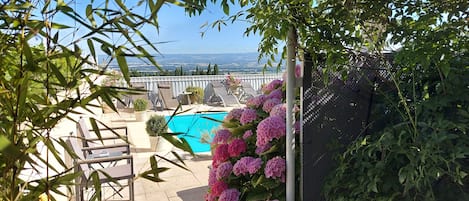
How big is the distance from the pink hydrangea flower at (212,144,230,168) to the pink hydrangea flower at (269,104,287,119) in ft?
1.14

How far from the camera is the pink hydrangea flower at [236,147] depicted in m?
1.77

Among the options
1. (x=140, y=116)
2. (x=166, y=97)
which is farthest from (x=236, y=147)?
(x=166, y=97)

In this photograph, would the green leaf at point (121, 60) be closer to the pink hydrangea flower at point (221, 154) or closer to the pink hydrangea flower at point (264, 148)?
the pink hydrangea flower at point (264, 148)

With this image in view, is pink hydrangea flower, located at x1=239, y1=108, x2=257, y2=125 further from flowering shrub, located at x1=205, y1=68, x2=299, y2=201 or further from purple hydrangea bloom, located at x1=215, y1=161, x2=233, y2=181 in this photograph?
purple hydrangea bloom, located at x1=215, y1=161, x2=233, y2=181

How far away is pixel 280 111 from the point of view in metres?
1.62

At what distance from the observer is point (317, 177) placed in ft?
4.75

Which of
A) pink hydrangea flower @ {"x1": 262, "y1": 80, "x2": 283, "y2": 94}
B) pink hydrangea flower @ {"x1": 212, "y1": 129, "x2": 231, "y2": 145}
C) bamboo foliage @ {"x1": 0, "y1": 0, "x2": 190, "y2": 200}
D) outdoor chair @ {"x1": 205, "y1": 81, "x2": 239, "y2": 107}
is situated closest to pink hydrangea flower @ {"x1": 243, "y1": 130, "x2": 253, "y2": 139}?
pink hydrangea flower @ {"x1": 212, "y1": 129, "x2": 231, "y2": 145}

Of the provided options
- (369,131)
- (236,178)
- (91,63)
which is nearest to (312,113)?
(369,131)

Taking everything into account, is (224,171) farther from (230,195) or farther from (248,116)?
(248,116)

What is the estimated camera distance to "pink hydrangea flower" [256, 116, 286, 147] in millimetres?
1565

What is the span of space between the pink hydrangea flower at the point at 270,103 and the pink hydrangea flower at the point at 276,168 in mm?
302

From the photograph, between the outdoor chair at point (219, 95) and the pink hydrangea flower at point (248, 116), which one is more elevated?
the pink hydrangea flower at point (248, 116)

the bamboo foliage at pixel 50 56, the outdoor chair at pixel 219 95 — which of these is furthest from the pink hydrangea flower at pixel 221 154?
the outdoor chair at pixel 219 95

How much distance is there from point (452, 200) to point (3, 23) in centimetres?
133
